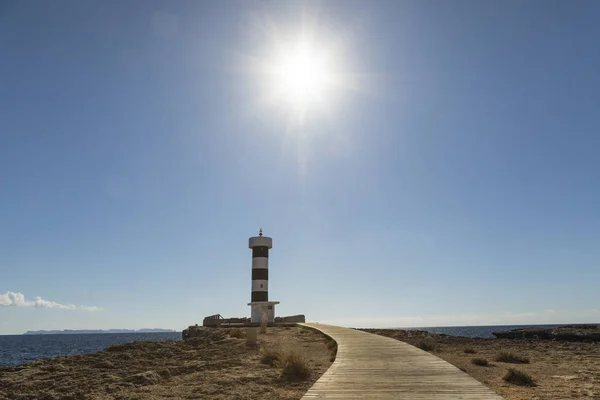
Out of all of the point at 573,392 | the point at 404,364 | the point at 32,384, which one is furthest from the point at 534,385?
the point at 32,384

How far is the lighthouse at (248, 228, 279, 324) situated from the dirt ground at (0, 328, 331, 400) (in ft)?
77.9

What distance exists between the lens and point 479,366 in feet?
57.5

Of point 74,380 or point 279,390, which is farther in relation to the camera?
point 74,380

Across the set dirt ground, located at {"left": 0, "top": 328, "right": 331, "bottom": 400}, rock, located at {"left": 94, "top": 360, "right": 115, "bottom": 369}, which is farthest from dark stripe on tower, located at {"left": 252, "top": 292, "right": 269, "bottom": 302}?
rock, located at {"left": 94, "top": 360, "right": 115, "bottom": 369}

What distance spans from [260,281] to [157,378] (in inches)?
1270

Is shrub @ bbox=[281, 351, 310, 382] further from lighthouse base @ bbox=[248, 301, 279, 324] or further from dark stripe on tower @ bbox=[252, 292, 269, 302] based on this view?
dark stripe on tower @ bbox=[252, 292, 269, 302]

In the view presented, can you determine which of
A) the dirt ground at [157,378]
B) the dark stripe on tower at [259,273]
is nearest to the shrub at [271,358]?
the dirt ground at [157,378]

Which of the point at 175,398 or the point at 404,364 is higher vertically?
the point at 404,364

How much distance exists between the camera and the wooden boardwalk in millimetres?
8672

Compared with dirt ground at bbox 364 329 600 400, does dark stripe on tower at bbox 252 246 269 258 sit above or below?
above

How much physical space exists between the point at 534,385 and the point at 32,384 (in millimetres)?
16978

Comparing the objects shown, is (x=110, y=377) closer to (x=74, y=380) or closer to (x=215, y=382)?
(x=74, y=380)

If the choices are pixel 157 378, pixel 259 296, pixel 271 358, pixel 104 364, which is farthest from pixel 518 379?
pixel 259 296

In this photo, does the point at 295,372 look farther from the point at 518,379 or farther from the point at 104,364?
the point at 104,364
